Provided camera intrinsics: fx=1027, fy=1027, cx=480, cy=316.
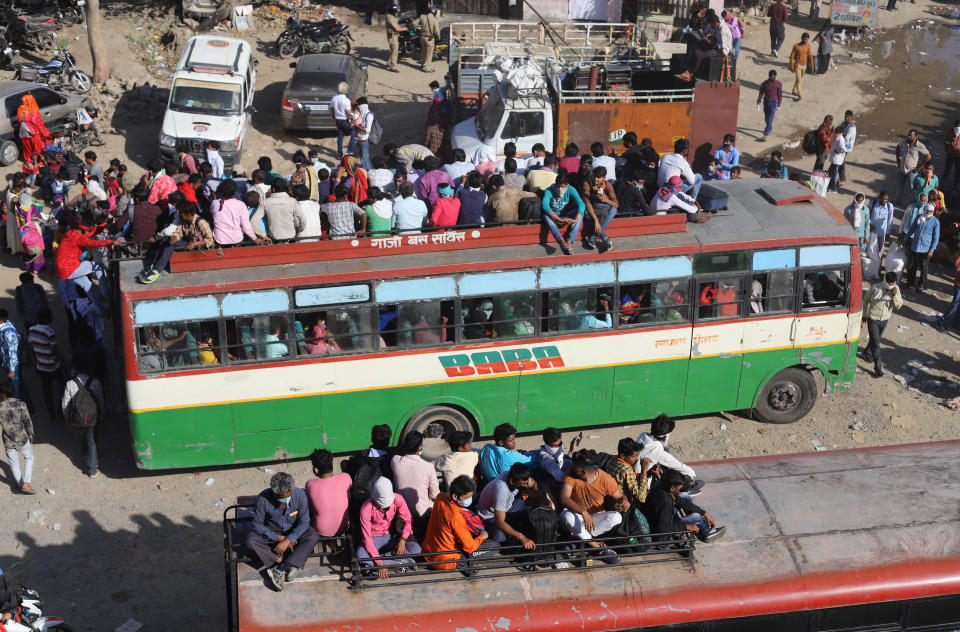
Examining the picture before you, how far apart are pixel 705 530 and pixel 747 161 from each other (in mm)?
15340

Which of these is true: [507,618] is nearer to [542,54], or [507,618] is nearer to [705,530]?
[705,530]

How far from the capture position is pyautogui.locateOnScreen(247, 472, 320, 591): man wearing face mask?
26.2ft

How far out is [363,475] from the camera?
903 centimetres

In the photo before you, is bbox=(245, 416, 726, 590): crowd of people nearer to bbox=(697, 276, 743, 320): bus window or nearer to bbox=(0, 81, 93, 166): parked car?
bbox=(697, 276, 743, 320): bus window

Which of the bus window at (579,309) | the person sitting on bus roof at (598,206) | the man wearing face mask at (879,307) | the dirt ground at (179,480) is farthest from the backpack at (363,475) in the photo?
the man wearing face mask at (879,307)

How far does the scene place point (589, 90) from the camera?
1936cm

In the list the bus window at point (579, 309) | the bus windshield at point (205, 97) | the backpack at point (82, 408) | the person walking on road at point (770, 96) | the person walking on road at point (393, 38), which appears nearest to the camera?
the backpack at point (82, 408)

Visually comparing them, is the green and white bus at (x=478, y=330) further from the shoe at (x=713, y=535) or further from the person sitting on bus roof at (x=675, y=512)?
the shoe at (x=713, y=535)

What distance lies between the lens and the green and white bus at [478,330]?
11500 mm

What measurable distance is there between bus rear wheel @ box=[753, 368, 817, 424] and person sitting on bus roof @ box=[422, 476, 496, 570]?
633 centimetres

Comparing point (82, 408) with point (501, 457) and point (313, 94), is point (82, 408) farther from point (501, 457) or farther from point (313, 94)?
point (313, 94)

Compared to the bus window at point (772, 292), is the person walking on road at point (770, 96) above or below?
above

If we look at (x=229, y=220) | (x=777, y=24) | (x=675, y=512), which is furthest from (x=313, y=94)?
(x=675, y=512)

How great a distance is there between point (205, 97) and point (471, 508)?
14287 mm
